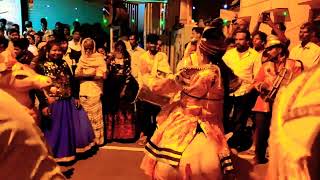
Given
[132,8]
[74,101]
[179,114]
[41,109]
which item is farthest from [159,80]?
[132,8]

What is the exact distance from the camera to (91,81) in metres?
6.48

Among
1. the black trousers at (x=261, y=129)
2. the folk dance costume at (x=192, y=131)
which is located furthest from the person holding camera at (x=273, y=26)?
the folk dance costume at (x=192, y=131)

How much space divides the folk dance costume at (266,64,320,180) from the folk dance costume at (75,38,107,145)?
212 inches

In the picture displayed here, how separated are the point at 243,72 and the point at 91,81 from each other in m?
2.17

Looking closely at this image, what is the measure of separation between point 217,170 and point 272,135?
7.08 ft

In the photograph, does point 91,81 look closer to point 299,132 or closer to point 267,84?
point 267,84

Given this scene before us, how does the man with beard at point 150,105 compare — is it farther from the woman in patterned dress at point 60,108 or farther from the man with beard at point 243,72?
the woman in patterned dress at point 60,108

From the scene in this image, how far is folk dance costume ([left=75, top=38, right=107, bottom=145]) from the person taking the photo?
646 centimetres

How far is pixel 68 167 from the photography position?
5680 mm

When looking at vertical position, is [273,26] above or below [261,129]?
above

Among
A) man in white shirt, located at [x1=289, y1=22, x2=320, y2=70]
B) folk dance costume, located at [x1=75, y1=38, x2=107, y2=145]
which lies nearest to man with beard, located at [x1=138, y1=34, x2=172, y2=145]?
folk dance costume, located at [x1=75, y1=38, x2=107, y2=145]

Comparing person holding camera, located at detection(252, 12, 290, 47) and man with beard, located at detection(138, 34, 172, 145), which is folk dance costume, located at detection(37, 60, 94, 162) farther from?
person holding camera, located at detection(252, 12, 290, 47)

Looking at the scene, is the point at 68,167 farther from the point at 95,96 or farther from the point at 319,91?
the point at 319,91


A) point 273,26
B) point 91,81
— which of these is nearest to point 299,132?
point 273,26
